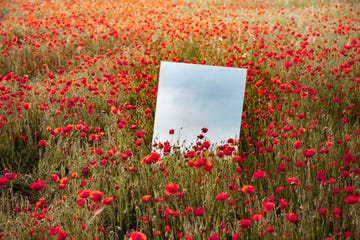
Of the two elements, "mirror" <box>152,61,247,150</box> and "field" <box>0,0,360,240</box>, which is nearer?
"field" <box>0,0,360,240</box>

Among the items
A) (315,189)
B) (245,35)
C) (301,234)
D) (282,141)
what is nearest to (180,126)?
(282,141)

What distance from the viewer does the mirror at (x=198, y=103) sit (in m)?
3.41

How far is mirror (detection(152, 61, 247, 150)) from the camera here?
3412mm

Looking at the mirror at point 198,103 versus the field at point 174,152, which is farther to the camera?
the mirror at point 198,103

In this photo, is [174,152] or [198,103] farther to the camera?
[198,103]

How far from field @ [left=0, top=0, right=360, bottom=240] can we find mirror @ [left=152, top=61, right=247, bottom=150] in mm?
117

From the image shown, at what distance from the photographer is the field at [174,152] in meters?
2.29

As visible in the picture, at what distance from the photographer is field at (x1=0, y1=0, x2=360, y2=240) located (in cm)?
229

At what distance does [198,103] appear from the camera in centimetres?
348

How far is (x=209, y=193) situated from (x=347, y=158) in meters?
0.76

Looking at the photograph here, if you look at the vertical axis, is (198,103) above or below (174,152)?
above

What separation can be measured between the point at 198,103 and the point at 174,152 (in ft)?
1.67

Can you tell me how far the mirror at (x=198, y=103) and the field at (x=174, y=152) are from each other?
0.12 metres

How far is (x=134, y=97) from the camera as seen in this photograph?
15.1 ft
